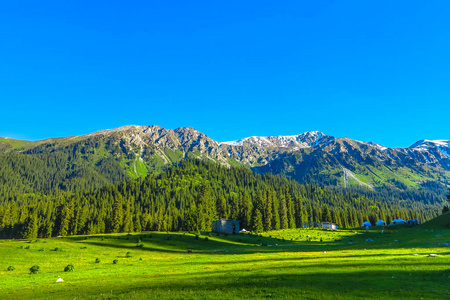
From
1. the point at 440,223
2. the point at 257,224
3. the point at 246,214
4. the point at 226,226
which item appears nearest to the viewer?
the point at 440,223

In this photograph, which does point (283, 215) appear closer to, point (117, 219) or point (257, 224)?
point (257, 224)

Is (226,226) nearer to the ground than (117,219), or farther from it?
nearer to the ground

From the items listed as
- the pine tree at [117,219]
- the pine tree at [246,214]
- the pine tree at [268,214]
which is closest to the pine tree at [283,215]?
the pine tree at [268,214]

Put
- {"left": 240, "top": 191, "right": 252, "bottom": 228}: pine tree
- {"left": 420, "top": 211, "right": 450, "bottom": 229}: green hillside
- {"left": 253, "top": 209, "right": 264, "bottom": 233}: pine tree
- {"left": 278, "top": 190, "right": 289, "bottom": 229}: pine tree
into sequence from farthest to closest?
{"left": 278, "top": 190, "right": 289, "bottom": 229}: pine tree → {"left": 240, "top": 191, "right": 252, "bottom": 228}: pine tree → {"left": 253, "top": 209, "right": 264, "bottom": 233}: pine tree → {"left": 420, "top": 211, "right": 450, "bottom": 229}: green hillside

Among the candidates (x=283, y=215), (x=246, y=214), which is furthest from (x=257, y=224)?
(x=283, y=215)

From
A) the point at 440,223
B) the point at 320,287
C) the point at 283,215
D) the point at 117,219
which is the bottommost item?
the point at 320,287

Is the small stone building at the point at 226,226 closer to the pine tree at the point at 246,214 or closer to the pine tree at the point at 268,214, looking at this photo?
the pine tree at the point at 246,214

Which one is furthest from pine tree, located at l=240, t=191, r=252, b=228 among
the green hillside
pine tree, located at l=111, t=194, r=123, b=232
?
the green hillside

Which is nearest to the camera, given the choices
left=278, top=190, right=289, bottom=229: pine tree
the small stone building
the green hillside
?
the green hillside

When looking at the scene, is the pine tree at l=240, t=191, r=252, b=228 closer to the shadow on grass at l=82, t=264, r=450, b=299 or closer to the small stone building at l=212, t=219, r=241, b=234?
the small stone building at l=212, t=219, r=241, b=234

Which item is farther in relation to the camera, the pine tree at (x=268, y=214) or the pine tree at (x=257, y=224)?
the pine tree at (x=268, y=214)

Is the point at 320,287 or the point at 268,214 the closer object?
the point at 320,287

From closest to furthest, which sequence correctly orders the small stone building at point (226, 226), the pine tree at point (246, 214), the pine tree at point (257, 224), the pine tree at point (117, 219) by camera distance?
1. the small stone building at point (226, 226)
2. the pine tree at point (257, 224)
3. the pine tree at point (117, 219)
4. the pine tree at point (246, 214)

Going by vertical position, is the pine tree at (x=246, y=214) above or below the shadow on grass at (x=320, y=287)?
above
